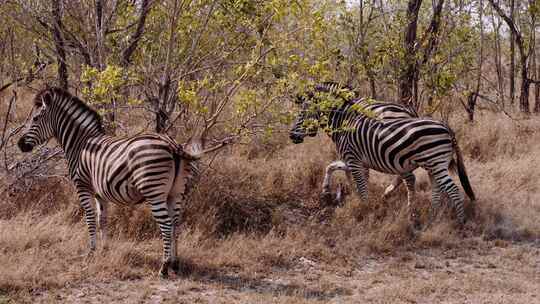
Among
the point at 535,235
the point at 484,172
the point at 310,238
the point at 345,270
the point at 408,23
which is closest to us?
the point at 345,270

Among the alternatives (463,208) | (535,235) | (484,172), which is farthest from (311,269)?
(484,172)

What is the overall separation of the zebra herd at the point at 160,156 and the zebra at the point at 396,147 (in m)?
0.01

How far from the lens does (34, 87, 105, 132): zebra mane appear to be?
6.44 m

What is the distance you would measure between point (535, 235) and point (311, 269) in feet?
10.7

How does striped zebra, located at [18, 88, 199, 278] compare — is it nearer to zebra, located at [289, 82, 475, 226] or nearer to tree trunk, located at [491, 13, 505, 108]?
zebra, located at [289, 82, 475, 226]

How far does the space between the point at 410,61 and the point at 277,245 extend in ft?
17.6

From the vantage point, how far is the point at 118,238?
6.86 meters

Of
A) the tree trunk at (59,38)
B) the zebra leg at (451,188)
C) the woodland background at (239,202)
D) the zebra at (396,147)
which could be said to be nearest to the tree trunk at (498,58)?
the woodland background at (239,202)

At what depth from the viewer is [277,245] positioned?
7184 mm

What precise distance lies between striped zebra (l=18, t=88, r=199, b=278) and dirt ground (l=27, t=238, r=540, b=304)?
0.44m

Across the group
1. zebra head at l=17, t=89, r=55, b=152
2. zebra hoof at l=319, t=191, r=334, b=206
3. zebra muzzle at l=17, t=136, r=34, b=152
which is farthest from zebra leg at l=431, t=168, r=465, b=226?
zebra muzzle at l=17, t=136, r=34, b=152

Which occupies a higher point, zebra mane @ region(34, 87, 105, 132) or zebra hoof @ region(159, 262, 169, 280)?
zebra mane @ region(34, 87, 105, 132)

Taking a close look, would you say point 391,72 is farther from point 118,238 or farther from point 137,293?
point 137,293

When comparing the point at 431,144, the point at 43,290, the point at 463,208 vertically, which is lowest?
the point at 43,290
